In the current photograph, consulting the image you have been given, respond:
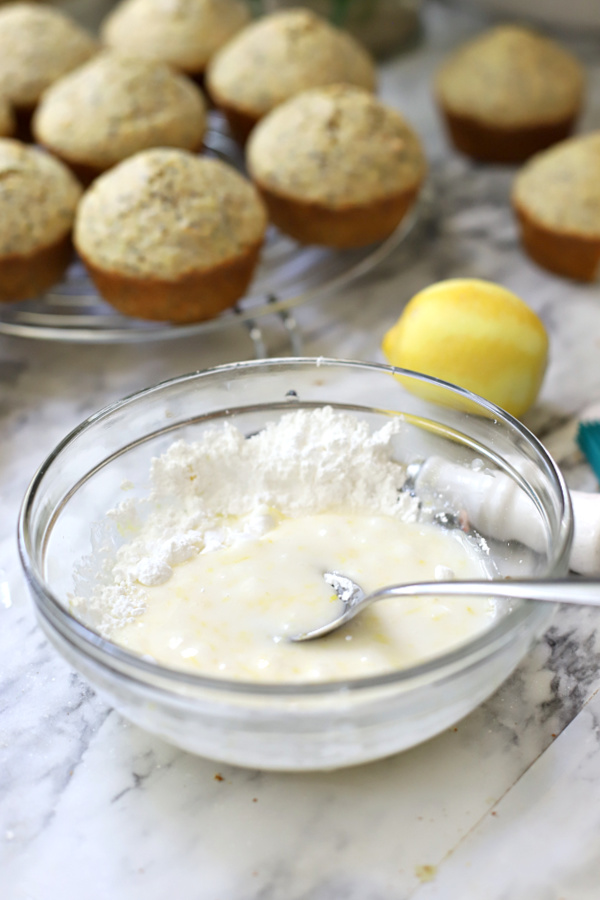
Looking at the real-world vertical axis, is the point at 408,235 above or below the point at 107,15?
below

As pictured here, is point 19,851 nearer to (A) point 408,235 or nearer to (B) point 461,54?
(A) point 408,235

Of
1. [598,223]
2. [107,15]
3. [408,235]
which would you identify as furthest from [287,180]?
[107,15]

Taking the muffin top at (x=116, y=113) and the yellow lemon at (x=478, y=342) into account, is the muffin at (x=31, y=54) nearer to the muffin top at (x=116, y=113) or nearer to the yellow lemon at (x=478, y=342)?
the muffin top at (x=116, y=113)

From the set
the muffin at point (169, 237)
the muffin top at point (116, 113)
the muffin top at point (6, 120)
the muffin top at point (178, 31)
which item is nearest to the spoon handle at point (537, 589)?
the muffin at point (169, 237)

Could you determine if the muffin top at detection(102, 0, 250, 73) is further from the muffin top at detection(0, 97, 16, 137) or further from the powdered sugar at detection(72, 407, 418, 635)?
the powdered sugar at detection(72, 407, 418, 635)

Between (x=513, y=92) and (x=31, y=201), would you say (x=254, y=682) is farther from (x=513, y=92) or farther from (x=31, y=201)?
(x=513, y=92)

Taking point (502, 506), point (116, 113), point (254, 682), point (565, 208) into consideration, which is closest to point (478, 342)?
point (502, 506)
